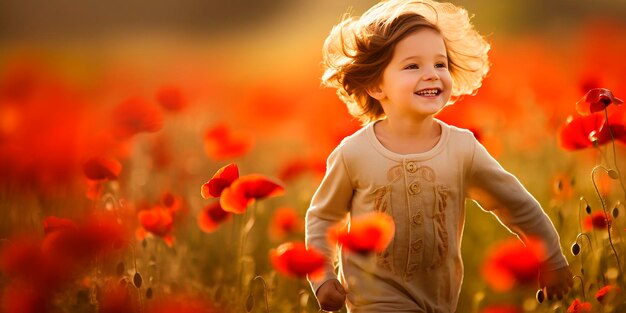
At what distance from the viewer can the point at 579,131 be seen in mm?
2354

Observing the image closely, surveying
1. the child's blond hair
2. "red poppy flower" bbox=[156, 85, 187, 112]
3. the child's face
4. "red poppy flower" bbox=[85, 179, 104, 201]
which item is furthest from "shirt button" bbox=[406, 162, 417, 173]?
"red poppy flower" bbox=[156, 85, 187, 112]

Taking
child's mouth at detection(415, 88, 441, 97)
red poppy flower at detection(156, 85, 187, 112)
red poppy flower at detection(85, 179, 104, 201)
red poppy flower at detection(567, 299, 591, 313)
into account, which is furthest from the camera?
red poppy flower at detection(156, 85, 187, 112)

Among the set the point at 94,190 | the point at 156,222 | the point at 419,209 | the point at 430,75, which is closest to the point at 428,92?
the point at 430,75

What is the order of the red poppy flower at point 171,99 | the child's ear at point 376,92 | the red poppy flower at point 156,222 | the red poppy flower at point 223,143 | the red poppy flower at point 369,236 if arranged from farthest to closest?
1. the red poppy flower at point 171,99
2. the red poppy flower at point 223,143
3. the red poppy flower at point 156,222
4. the child's ear at point 376,92
5. the red poppy flower at point 369,236

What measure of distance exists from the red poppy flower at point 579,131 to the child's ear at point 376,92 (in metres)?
0.44

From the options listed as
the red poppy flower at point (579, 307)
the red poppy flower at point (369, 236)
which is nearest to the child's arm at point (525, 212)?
the red poppy flower at point (579, 307)

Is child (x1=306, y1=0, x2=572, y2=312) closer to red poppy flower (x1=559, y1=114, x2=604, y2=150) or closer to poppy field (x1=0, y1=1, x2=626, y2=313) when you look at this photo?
poppy field (x1=0, y1=1, x2=626, y2=313)

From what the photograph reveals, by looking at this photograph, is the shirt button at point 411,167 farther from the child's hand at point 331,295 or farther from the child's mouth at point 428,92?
the child's hand at point 331,295

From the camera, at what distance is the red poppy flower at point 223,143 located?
2.88m

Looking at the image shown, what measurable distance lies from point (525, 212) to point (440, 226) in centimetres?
19

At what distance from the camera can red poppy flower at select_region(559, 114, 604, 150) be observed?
2.36 m

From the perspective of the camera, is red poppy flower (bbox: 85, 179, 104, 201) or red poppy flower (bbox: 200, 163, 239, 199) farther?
red poppy flower (bbox: 85, 179, 104, 201)

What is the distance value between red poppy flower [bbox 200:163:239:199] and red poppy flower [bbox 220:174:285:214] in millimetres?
11

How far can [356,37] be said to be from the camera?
236 centimetres
